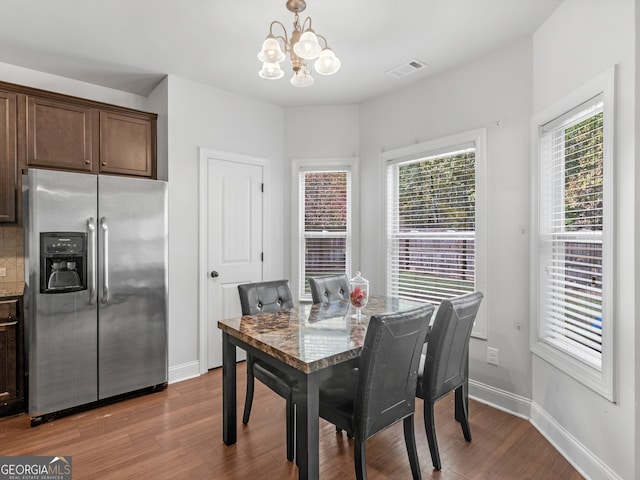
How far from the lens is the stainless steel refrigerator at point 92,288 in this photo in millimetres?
2521

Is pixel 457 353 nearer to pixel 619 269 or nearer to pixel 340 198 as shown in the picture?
pixel 619 269

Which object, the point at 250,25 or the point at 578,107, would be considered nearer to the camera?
the point at 578,107

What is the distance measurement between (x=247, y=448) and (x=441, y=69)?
3.32m

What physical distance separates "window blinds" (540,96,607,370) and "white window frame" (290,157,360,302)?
1.87 meters

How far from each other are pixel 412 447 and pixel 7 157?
137 inches

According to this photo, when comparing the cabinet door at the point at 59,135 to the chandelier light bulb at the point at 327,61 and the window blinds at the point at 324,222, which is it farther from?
the chandelier light bulb at the point at 327,61

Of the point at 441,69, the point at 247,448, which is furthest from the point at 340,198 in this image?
the point at 247,448

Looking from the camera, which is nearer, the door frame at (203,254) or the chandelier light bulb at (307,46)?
the chandelier light bulb at (307,46)

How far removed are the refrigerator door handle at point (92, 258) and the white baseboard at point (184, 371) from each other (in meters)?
1.00

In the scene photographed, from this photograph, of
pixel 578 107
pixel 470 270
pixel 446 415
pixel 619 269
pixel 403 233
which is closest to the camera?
pixel 619 269

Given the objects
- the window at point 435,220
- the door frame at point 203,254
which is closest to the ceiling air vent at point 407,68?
the window at point 435,220

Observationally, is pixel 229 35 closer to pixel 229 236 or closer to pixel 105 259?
pixel 229 236

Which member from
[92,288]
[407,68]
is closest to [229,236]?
[92,288]

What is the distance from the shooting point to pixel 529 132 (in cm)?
261
